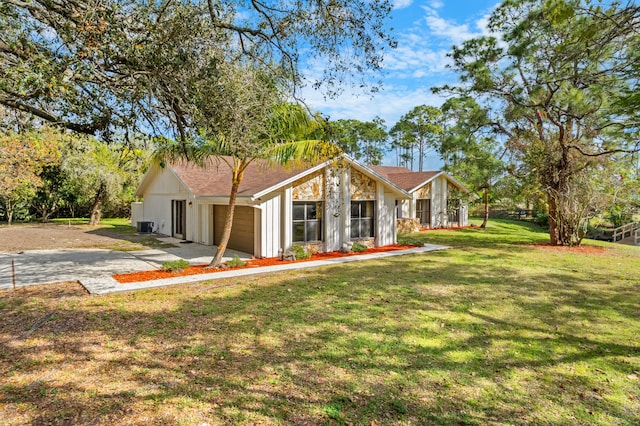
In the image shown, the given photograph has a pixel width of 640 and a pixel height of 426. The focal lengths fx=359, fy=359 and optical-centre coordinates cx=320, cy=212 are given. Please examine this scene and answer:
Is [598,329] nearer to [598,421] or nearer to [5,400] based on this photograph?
[598,421]

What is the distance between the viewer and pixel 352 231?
50.4ft

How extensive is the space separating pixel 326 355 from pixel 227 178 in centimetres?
1424

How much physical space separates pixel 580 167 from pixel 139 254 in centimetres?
1884

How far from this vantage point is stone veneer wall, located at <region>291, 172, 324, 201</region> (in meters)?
13.3

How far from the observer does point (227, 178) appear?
17.8m

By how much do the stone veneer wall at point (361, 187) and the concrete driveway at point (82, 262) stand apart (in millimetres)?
5079

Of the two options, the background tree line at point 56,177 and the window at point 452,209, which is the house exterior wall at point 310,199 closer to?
the background tree line at point 56,177

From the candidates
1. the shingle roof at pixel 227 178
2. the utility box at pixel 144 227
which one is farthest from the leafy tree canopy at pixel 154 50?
the utility box at pixel 144 227

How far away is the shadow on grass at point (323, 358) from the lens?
3658mm

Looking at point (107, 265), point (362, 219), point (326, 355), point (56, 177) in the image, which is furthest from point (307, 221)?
point (56, 177)

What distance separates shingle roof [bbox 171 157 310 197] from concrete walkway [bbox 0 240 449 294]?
248cm

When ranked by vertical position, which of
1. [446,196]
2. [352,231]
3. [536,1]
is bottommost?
[352,231]

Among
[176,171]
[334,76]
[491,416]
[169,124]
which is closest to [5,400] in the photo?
[169,124]

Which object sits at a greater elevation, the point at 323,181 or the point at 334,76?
the point at 334,76
